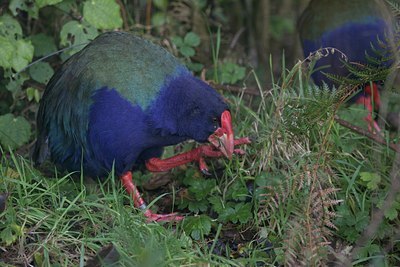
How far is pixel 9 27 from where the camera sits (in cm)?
447

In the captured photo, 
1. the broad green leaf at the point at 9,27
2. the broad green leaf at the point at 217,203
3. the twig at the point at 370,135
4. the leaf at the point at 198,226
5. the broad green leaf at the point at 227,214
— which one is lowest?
the broad green leaf at the point at 227,214

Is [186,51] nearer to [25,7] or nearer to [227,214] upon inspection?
[25,7]

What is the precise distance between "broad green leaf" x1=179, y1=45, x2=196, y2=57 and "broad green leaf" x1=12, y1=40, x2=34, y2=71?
109cm

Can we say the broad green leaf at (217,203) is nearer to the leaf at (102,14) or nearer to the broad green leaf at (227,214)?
the broad green leaf at (227,214)

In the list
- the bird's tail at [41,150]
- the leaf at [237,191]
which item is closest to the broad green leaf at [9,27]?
the bird's tail at [41,150]

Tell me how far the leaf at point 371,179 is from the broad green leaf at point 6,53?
6.64 feet

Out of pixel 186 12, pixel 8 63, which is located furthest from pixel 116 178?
pixel 186 12

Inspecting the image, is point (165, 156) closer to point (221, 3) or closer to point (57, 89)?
point (57, 89)

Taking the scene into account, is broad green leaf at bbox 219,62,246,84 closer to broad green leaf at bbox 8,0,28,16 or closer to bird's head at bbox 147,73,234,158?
bird's head at bbox 147,73,234,158

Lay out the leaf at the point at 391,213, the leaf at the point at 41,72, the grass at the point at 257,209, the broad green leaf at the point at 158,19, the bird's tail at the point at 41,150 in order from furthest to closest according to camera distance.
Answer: the broad green leaf at the point at 158,19, the leaf at the point at 41,72, the bird's tail at the point at 41,150, the leaf at the point at 391,213, the grass at the point at 257,209

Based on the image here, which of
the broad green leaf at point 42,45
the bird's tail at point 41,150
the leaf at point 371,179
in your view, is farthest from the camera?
the broad green leaf at point 42,45

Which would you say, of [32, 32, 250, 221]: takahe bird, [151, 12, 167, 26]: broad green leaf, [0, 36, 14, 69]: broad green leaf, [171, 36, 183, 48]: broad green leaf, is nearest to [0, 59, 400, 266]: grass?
[32, 32, 250, 221]: takahe bird

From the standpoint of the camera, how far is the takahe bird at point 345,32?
475 centimetres

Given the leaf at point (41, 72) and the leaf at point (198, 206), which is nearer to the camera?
the leaf at point (198, 206)
